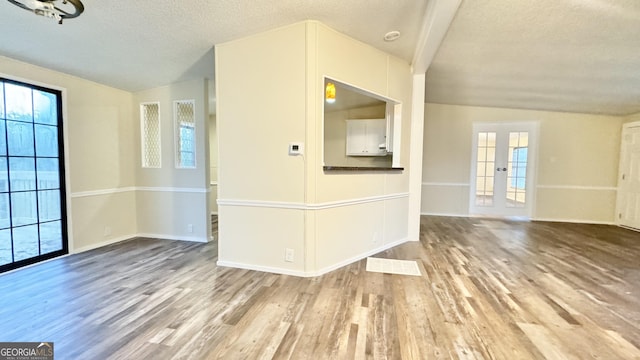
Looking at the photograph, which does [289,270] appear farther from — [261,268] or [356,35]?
[356,35]

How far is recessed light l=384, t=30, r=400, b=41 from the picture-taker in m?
3.08

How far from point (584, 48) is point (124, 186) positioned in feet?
21.0

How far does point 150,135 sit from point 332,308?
3.93 meters

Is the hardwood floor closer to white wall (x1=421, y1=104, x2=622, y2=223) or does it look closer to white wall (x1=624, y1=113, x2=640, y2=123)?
white wall (x1=421, y1=104, x2=622, y2=223)

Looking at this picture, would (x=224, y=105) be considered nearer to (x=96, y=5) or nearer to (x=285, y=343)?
(x=96, y=5)

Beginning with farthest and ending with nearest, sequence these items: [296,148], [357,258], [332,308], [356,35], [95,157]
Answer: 1. [95,157]
2. [357,258]
3. [356,35]
4. [296,148]
5. [332,308]

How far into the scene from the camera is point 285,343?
1846 mm

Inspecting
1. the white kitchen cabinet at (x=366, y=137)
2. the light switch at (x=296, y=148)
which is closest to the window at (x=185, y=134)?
the light switch at (x=296, y=148)

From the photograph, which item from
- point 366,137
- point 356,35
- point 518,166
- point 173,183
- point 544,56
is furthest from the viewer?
point 518,166

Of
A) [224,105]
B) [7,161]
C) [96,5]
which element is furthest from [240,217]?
[7,161]

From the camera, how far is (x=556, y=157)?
19.3 ft

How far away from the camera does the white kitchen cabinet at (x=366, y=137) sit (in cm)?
572

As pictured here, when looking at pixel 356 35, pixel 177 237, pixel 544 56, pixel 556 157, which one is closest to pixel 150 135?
pixel 177 237

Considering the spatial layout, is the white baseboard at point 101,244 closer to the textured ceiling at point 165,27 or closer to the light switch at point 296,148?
the textured ceiling at point 165,27
